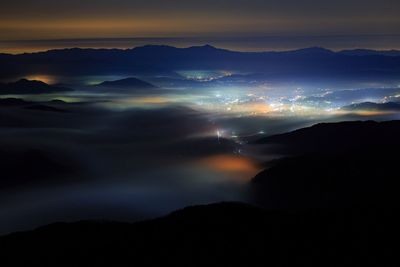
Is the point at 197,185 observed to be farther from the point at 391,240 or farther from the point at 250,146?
the point at 391,240

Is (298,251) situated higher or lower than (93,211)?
higher

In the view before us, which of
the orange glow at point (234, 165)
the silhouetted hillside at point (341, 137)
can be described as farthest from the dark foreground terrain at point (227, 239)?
the orange glow at point (234, 165)

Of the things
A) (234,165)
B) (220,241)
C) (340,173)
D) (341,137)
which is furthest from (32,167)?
(220,241)

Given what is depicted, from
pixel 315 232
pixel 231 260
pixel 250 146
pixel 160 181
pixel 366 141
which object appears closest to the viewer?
pixel 231 260

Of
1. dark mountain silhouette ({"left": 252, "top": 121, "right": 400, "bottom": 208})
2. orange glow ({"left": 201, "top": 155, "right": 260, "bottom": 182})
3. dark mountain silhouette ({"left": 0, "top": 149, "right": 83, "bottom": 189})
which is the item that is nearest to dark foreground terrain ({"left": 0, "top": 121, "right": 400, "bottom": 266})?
dark mountain silhouette ({"left": 252, "top": 121, "right": 400, "bottom": 208})

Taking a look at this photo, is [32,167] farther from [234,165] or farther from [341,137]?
[341,137]

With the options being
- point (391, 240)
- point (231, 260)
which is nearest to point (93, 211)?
point (231, 260)

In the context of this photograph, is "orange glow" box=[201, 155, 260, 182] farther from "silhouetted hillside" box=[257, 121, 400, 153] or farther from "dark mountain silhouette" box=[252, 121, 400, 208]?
"silhouetted hillside" box=[257, 121, 400, 153]
